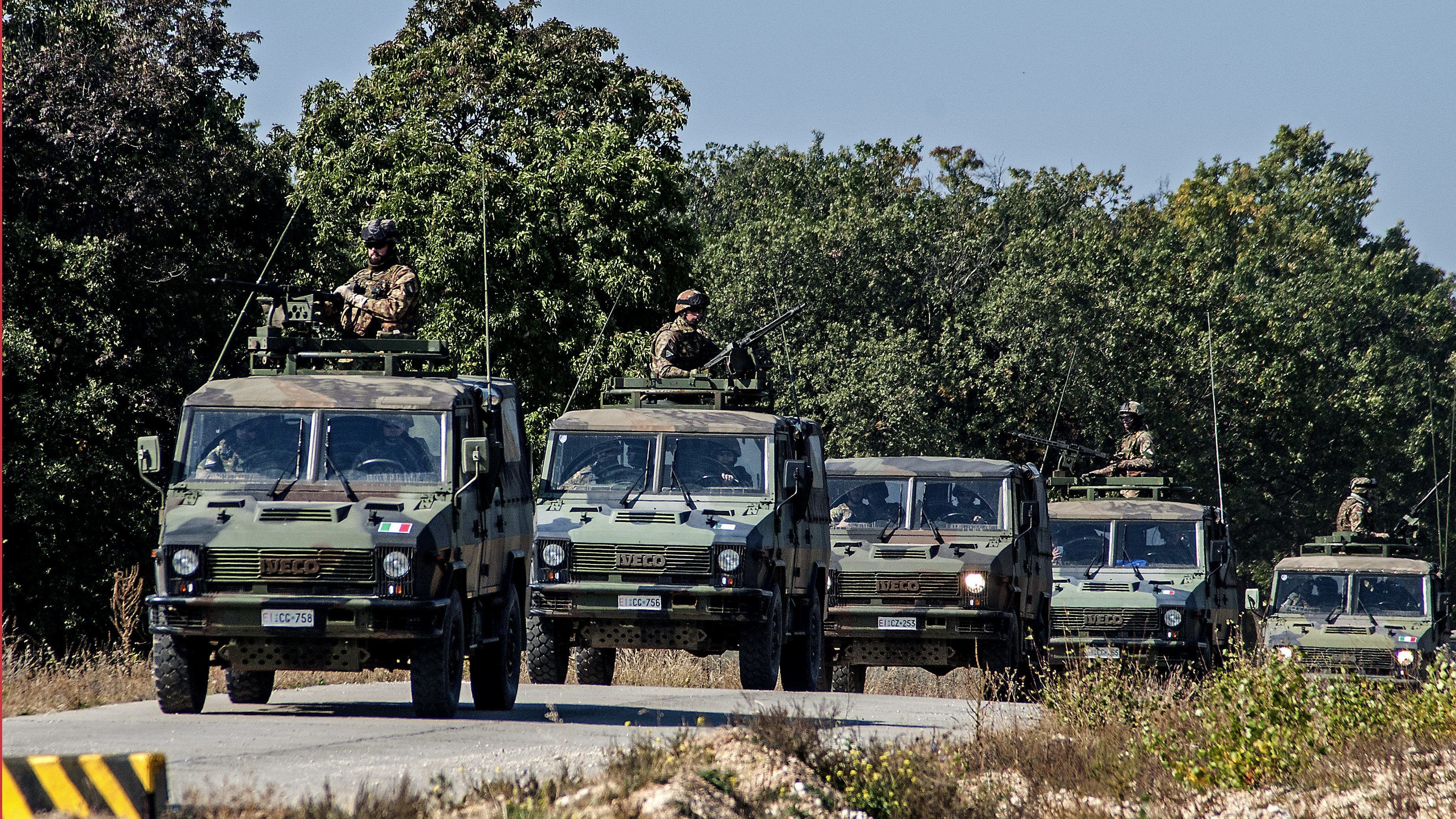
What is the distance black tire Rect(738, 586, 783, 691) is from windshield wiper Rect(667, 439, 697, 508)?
1.07 metres

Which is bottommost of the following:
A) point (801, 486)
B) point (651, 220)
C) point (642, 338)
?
point (801, 486)

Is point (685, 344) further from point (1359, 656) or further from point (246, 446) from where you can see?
point (1359, 656)

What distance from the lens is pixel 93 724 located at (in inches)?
482

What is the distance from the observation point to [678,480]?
1617 cm

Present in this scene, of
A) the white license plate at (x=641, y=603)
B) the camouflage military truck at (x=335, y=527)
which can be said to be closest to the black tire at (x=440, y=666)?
the camouflage military truck at (x=335, y=527)

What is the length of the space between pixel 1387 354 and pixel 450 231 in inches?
1376

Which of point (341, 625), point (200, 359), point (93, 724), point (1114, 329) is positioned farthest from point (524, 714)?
point (1114, 329)

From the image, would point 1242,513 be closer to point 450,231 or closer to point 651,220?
point 651,220

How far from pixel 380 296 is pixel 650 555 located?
120 inches

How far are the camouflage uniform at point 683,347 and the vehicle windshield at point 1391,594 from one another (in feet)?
33.8

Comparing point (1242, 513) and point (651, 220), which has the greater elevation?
point (651, 220)

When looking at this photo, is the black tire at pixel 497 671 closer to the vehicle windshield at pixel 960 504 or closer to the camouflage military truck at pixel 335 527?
the camouflage military truck at pixel 335 527

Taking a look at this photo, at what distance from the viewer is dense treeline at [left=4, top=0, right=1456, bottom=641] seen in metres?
28.0

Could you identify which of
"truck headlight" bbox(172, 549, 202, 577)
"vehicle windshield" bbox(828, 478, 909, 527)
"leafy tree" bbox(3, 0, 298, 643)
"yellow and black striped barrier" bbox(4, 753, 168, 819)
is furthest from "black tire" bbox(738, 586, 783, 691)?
"leafy tree" bbox(3, 0, 298, 643)
